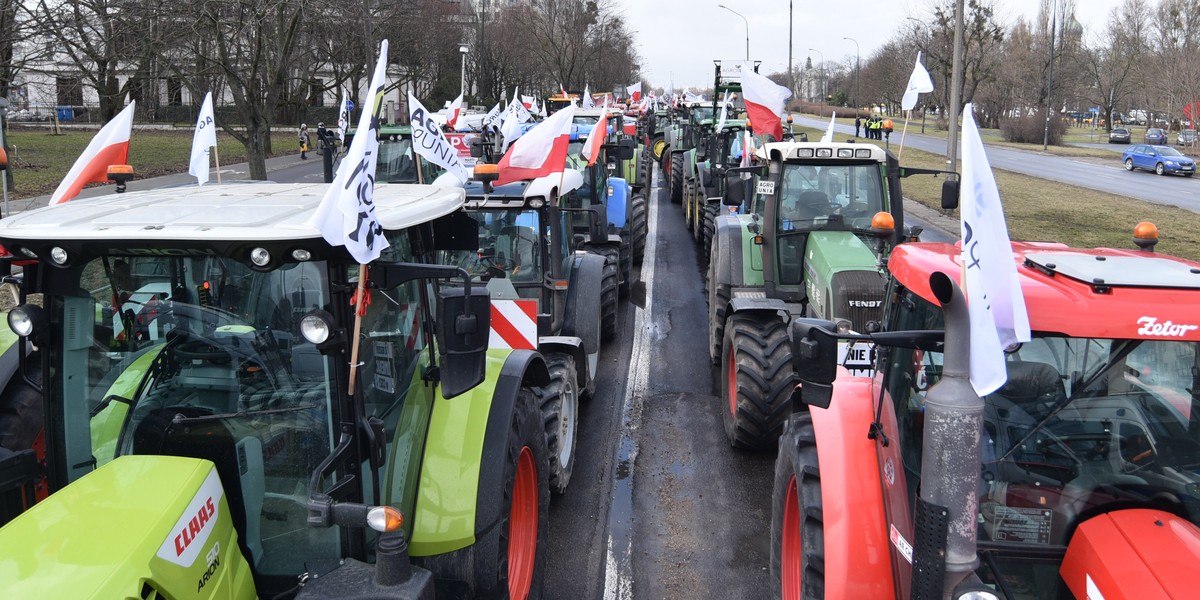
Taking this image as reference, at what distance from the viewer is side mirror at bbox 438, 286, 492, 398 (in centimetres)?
330

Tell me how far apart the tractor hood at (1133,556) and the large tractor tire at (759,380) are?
3.58 m

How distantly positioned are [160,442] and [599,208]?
6.66 metres

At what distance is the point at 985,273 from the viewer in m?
2.52

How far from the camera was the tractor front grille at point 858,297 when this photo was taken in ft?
21.8

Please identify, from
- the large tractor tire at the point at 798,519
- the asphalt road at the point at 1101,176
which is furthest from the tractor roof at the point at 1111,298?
the asphalt road at the point at 1101,176

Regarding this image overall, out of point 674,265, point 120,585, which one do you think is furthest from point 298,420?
point 674,265

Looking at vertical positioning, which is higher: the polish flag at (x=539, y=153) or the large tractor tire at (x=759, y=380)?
→ the polish flag at (x=539, y=153)

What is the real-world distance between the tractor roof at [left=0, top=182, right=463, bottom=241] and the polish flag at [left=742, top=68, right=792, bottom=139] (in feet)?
23.6

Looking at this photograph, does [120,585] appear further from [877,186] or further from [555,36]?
[555,36]

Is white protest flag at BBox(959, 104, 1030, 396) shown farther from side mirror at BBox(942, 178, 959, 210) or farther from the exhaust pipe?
side mirror at BBox(942, 178, 959, 210)

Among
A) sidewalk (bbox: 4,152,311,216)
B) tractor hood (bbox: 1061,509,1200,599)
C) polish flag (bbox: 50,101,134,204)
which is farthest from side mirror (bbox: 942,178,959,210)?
sidewalk (bbox: 4,152,311,216)

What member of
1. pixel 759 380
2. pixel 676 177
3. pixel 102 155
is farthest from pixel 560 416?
pixel 676 177

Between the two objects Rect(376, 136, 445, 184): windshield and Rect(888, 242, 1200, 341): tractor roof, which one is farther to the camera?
Rect(376, 136, 445, 184): windshield

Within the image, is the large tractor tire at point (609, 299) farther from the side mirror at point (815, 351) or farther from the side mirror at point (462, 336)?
the side mirror at point (815, 351)
